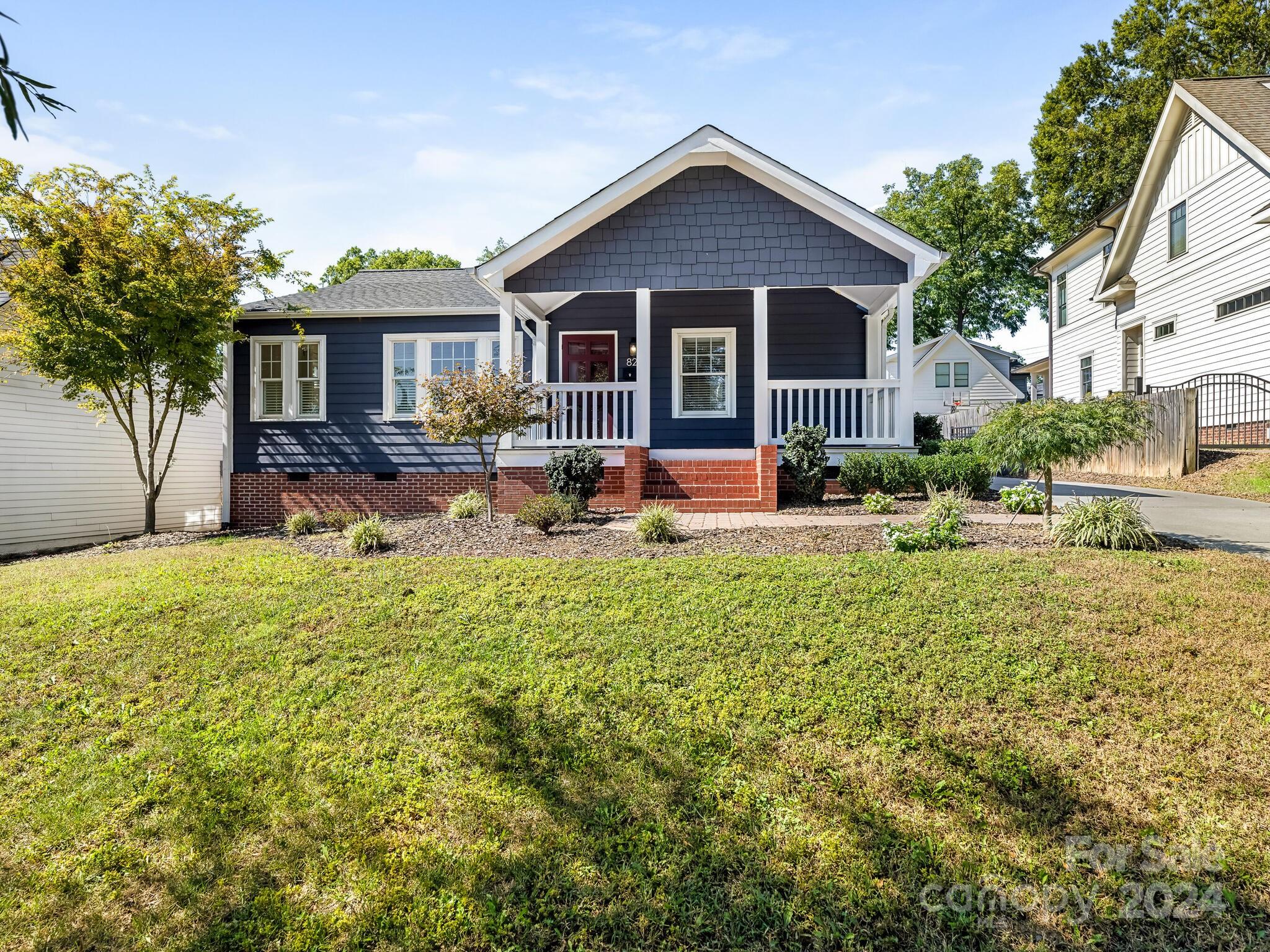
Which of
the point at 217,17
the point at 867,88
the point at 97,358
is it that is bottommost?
the point at 97,358

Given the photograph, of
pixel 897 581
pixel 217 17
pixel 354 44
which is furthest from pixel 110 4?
pixel 897 581

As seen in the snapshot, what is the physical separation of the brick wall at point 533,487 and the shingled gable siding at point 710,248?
3.02 metres

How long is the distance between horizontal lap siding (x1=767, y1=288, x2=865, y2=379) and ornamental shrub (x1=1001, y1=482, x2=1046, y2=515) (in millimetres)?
5009

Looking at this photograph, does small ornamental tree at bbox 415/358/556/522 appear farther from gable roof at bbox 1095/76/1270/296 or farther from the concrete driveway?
gable roof at bbox 1095/76/1270/296

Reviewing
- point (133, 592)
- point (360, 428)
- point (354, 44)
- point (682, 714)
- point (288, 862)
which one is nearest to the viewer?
point (288, 862)

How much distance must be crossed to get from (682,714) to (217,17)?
257 inches

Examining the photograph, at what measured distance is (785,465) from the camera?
10.2 metres

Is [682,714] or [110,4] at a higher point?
[110,4]

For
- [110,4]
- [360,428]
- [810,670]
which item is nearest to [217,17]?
[110,4]

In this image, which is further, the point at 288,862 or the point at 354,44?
the point at 354,44

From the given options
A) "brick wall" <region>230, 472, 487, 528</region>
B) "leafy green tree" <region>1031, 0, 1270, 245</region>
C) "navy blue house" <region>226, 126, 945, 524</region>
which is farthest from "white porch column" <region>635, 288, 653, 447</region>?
"leafy green tree" <region>1031, 0, 1270, 245</region>

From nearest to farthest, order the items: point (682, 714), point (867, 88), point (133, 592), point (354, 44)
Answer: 1. point (682, 714)
2. point (133, 592)
3. point (354, 44)
4. point (867, 88)

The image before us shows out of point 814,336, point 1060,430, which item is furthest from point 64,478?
point 1060,430

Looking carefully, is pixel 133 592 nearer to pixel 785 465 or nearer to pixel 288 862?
pixel 288 862
